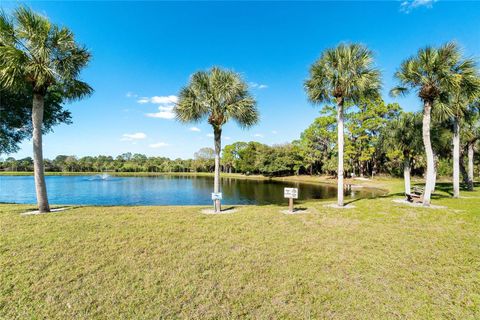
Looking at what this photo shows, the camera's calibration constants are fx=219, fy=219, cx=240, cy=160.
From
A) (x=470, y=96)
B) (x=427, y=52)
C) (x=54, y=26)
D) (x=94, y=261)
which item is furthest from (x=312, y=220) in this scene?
(x=54, y=26)

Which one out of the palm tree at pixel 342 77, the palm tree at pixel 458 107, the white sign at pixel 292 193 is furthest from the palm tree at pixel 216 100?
the palm tree at pixel 458 107

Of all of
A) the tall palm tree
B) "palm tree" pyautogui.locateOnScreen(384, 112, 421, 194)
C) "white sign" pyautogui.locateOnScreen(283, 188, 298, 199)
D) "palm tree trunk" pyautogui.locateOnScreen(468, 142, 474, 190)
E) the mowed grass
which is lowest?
the mowed grass

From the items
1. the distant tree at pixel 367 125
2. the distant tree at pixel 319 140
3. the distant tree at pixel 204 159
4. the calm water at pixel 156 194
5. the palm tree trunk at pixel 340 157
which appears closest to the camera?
the palm tree trunk at pixel 340 157

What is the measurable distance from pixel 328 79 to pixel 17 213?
578 inches

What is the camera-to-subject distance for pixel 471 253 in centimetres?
534

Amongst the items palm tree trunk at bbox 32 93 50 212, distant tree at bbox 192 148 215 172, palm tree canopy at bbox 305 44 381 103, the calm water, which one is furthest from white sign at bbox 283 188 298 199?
distant tree at bbox 192 148 215 172

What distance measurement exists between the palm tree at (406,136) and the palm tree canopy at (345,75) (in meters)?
5.05

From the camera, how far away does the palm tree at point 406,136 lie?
46.2 feet

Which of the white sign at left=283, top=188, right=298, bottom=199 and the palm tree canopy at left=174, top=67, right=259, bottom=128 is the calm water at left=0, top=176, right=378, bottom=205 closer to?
the white sign at left=283, top=188, right=298, bottom=199

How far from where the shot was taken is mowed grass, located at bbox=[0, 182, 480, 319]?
3.51 meters

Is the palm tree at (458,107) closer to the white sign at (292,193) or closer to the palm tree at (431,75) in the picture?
the palm tree at (431,75)

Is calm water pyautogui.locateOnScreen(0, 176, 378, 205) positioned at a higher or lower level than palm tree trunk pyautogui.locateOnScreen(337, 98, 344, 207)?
lower

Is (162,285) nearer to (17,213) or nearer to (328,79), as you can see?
(17,213)

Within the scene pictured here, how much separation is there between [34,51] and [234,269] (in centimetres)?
1030
